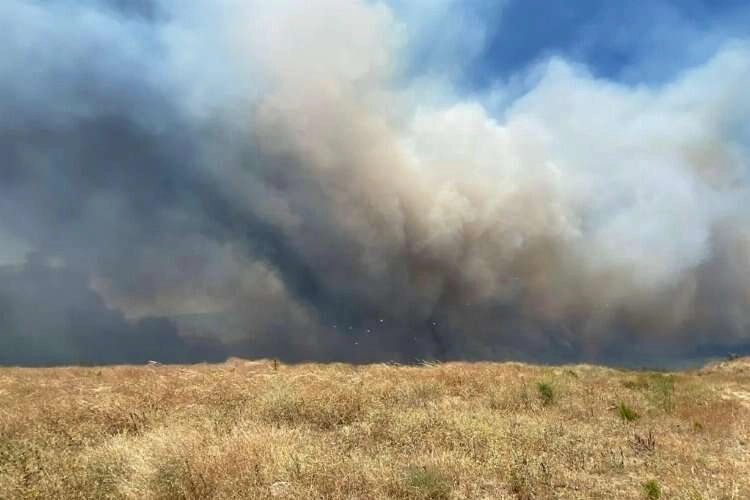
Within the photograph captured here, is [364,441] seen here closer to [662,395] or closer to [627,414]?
[627,414]

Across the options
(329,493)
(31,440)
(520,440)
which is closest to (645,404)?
(520,440)

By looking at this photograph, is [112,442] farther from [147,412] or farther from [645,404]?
[645,404]

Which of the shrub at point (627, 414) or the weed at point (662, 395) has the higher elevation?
the weed at point (662, 395)

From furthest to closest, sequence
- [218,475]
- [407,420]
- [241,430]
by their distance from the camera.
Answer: [407,420], [241,430], [218,475]

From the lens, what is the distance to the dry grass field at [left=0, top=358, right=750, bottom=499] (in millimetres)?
7043

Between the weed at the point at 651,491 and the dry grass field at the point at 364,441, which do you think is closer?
the weed at the point at 651,491

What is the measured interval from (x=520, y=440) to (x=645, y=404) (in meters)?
7.22

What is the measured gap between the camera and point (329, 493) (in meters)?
6.64

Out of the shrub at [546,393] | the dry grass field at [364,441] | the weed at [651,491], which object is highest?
the shrub at [546,393]

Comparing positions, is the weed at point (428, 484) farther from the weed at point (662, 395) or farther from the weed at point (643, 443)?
the weed at point (662, 395)

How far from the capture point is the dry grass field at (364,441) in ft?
23.1

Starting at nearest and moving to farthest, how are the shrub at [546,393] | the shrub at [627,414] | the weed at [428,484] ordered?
the weed at [428,484] < the shrub at [627,414] < the shrub at [546,393]

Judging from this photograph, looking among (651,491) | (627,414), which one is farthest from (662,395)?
(651,491)

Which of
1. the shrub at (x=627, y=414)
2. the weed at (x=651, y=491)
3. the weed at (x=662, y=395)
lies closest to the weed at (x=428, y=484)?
the weed at (x=651, y=491)
